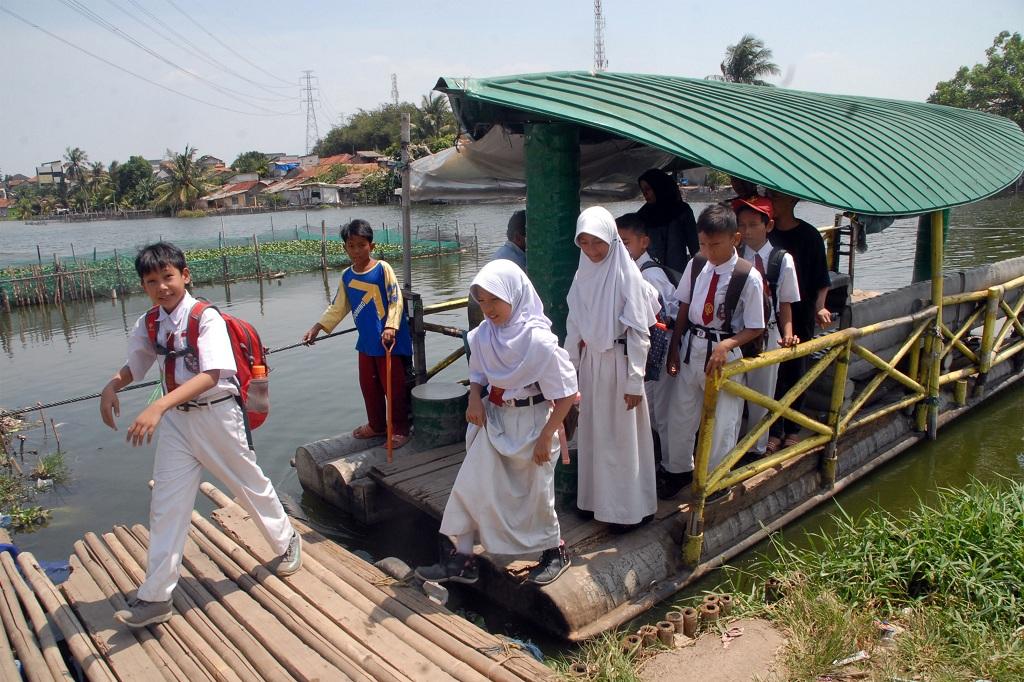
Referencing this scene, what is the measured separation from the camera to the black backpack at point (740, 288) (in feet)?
12.7

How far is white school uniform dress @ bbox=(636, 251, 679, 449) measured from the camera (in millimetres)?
4375

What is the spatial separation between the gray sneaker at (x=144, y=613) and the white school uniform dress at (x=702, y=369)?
282 cm

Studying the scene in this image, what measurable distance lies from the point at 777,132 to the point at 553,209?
1895 mm

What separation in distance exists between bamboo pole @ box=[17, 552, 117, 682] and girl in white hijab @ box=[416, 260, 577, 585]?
1.43 meters

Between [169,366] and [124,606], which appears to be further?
[124,606]

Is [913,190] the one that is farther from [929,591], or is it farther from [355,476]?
[355,476]

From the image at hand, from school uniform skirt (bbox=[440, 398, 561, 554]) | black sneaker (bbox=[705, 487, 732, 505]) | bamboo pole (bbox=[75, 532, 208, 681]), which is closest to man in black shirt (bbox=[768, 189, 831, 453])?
black sneaker (bbox=[705, 487, 732, 505])

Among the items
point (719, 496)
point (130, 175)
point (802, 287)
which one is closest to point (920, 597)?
point (719, 496)

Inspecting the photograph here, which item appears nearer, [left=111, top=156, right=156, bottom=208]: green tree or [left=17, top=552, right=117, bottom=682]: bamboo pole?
[left=17, top=552, right=117, bottom=682]: bamboo pole

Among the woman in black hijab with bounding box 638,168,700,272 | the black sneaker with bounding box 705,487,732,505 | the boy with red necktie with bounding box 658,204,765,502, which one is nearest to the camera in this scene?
the boy with red necktie with bounding box 658,204,765,502

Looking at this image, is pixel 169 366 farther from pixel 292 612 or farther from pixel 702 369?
pixel 702 369

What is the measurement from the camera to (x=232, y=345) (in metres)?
3.29

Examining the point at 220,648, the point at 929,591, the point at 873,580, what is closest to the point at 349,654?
the point at 220,648

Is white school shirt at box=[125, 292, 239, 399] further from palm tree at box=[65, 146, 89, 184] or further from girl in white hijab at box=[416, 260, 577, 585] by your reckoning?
palm tree at box=[65, 146, 89, 184]
